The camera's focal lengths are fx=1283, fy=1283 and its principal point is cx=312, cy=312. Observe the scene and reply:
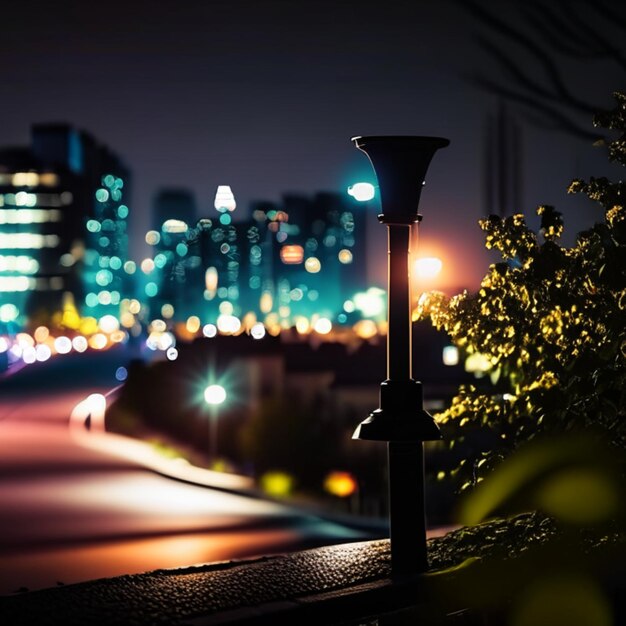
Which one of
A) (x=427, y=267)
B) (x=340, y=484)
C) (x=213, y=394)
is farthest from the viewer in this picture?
(x=213, y=394)

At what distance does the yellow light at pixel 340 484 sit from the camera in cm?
2521

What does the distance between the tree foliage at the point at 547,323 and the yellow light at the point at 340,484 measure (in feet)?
44.5

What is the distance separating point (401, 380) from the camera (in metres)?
10.1

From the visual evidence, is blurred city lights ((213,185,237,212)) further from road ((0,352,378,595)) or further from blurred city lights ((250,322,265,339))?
blurred city lights ((250,322,265,339))

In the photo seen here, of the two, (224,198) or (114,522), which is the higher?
(224,198)

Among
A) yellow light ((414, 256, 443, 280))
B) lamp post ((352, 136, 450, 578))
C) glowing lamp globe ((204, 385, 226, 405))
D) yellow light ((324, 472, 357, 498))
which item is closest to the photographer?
lamp post ((352, 136, 450, 578))

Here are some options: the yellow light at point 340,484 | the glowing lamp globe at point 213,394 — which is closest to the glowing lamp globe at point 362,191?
the yellow light at point 340,484

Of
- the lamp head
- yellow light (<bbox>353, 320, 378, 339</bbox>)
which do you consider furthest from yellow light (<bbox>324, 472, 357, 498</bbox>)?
yellow light (<bbox>353, 320, 378, 339</bbox>)

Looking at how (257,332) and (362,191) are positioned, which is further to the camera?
(257,332)

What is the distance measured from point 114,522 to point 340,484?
11270 millimetres

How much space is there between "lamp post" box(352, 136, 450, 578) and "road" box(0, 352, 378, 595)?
2.55 meters

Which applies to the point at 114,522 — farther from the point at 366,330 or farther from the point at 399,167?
the point at 366,330

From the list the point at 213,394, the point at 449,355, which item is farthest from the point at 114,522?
the point at 449,355

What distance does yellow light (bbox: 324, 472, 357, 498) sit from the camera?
25208mm
